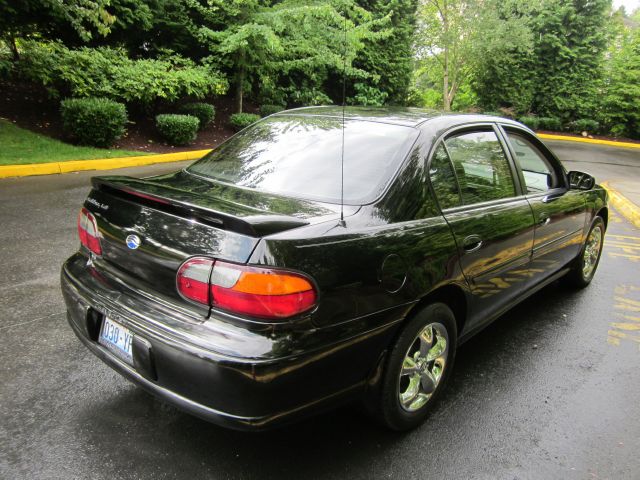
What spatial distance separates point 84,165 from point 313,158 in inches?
280

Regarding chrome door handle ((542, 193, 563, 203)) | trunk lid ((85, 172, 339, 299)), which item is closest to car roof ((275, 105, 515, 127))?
chrome door handle ((542, 193, 563, 203))

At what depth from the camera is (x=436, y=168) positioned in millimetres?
2631

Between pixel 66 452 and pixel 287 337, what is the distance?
1218mm

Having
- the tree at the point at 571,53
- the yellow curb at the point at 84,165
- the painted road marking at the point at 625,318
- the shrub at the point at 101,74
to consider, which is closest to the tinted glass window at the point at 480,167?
the painted road marking at the point at 625,318

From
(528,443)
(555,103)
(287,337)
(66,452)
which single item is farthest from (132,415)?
(555,103)

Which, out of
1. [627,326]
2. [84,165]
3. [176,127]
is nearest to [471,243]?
[627,326]

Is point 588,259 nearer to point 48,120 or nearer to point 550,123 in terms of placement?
point 48,120

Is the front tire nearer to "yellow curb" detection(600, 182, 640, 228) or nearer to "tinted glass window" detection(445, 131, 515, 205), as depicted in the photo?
"tinted glass window" detection(445, 131, 515, 205)

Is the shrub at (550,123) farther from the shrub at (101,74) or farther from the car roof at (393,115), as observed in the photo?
the car roof at (393,115)

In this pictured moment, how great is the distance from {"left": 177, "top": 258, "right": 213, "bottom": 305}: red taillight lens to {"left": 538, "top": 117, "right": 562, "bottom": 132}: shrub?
24.6m

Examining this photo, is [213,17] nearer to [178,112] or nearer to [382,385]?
[178,112]

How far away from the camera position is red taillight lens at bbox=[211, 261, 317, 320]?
1.83m

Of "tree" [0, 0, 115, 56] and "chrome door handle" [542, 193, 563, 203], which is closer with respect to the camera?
"chrome door handle" [542, 193, 563, 203]

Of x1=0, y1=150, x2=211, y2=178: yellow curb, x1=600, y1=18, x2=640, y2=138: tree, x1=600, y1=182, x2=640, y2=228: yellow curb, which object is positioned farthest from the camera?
x1=600, y1=18, x2=640, y2=138: tree
